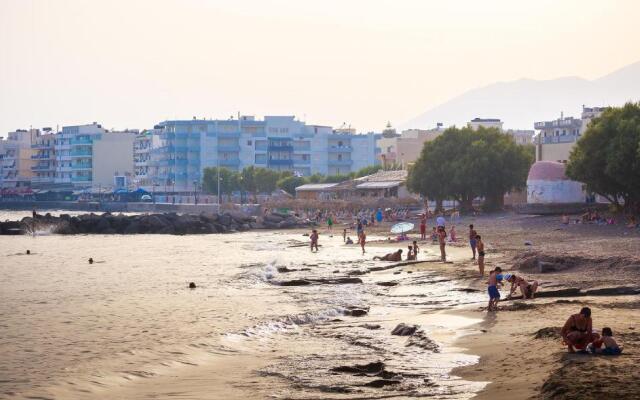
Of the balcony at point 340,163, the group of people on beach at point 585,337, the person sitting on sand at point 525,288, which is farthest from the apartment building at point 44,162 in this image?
the group of people on beach at point 585,337

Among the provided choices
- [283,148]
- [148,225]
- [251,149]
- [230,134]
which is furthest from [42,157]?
[148,225]

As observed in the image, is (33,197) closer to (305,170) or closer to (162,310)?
(305,170)

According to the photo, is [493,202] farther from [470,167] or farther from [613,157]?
[613,157]

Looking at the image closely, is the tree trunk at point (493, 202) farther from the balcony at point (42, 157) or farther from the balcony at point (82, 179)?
the balcony at point (42, 157)

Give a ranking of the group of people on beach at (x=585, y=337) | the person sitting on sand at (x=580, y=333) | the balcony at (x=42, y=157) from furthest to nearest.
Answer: the balcony at (x=42, y=157) < the person sitting on sand at (x=580, y=333) < the group of people on beach at (x=585, y=337)

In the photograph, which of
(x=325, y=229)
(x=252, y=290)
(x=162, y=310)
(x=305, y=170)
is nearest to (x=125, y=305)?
(x=162, y=310)

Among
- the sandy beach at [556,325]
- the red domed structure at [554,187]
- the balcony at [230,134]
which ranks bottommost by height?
the sandy beach at [556,325]

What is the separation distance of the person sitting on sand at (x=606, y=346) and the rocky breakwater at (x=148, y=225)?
67146mm

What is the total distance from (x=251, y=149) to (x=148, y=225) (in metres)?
67.9

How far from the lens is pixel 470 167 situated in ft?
222

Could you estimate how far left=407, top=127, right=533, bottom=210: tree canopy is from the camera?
67750 millimetres

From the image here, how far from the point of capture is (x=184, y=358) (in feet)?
58.5

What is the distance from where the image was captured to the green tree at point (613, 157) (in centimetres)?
4728

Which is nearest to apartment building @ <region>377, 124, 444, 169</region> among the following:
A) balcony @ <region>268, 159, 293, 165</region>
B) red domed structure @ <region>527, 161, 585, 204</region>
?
balcony @ <region>268, 159, 293, 165</region>
